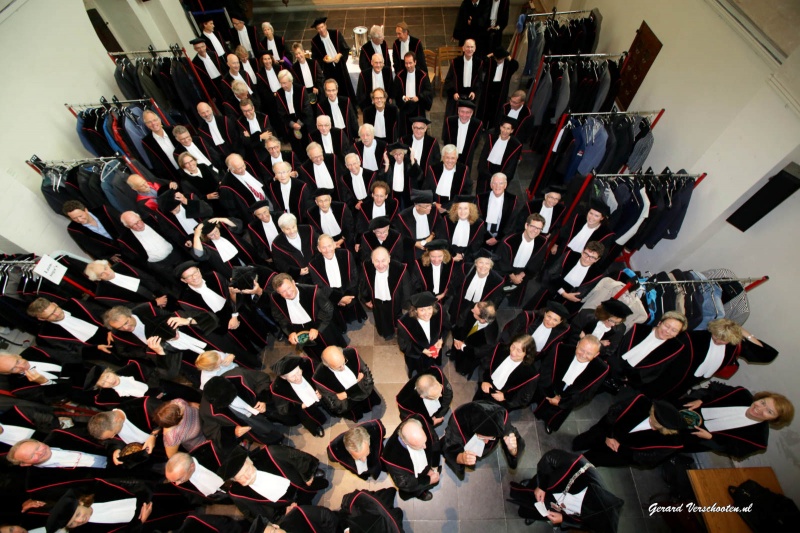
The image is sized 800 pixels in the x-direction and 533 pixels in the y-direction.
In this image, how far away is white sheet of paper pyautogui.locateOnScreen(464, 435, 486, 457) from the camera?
10.5 feet

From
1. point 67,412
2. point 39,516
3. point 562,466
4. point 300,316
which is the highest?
point 300,316

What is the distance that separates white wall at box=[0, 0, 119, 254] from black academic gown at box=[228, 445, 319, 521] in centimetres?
436

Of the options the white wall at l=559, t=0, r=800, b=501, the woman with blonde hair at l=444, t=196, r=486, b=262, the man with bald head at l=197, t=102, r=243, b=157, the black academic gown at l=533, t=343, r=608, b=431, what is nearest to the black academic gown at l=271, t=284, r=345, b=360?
the woman with blonde hair at l=444, t=196, r=486, b=262

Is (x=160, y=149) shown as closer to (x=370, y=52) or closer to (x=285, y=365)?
(x=370, y=52)

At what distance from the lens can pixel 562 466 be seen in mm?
2961

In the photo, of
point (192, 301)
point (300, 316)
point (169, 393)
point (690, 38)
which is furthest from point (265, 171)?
point (690, 38)

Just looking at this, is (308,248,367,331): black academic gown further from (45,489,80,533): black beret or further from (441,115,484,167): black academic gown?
(441,115,484,167): black academic gown

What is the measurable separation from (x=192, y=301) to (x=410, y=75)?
504 centimetres

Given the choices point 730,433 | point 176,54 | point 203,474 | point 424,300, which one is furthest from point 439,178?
point 176,54

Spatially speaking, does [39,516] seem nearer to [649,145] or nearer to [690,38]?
[649,145]

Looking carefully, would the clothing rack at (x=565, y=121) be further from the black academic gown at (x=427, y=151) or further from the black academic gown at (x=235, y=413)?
the black academic gown at (x=235, y=413)

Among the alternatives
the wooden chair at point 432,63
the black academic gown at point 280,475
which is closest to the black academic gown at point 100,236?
the black academic gown at point 280,475

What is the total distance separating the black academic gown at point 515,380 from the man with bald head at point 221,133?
17.2 ft

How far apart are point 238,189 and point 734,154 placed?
5898 millimetres
